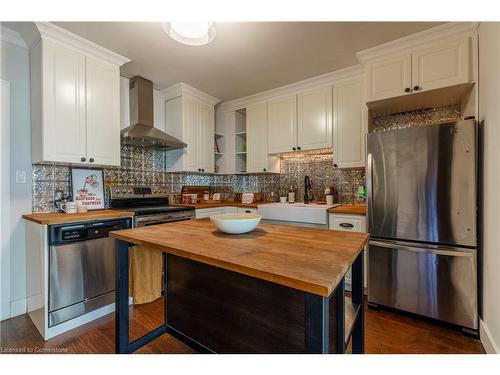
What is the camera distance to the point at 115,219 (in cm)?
212

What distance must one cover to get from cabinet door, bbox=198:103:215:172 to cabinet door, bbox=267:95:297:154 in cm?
88

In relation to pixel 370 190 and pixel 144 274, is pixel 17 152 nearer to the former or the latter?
pixel 144 274

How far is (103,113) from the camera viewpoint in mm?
2371

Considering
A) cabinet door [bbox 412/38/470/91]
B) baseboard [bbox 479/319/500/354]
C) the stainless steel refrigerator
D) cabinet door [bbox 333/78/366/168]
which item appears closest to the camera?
baseboard [bbox 479/319/500/354]

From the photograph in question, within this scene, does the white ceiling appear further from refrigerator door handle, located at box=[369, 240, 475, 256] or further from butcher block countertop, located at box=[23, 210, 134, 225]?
refrigerator door handle, located at box=[369, 240, 475, 256]

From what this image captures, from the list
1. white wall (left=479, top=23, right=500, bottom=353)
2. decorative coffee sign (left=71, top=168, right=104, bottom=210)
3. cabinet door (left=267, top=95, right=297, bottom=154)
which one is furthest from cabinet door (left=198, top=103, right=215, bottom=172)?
white wall (left=479, top=23, right=500, bottom=353)

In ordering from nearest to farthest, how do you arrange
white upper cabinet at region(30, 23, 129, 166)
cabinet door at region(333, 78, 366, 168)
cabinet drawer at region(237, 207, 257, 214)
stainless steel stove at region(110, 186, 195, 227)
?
white upper cabinet at region(30, 23, 129, 166) → stainless steel stove at region(110, 186, 195, 227) → cabinet door at region(333, 78, 366, 168) → cabinet drawer at region(237, 207, 257, 214)

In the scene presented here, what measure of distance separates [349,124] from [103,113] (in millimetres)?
2612

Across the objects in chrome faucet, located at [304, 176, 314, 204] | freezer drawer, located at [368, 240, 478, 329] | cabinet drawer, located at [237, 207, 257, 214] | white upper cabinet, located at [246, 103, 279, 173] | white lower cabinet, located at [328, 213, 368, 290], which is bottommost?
freezer drawer, located at [368, 240, 478, 329]

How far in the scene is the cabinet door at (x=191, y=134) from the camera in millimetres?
3196

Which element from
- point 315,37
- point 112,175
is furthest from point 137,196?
point 315,37

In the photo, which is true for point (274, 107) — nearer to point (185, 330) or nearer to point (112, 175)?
point (112, 175)

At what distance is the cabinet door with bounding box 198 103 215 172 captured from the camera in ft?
11.3

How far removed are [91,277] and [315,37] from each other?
280 cm
